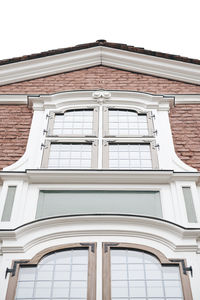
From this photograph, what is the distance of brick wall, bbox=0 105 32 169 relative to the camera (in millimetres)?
8273

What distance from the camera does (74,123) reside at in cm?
927

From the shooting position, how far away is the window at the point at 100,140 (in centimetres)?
816

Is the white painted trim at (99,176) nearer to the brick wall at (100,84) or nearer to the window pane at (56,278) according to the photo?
the window pane at (56,278)

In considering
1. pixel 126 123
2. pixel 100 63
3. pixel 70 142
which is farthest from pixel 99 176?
pixel 100 63

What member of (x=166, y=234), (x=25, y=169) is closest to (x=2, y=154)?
(x=25, y=169)

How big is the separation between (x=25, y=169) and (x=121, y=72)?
4.45m

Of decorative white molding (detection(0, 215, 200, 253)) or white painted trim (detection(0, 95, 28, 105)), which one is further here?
white painted trim (detection(0, 95, 28, 105))

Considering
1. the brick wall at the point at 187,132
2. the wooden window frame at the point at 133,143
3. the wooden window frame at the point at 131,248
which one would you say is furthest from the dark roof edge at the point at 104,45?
the wooden window frame at the point at 131,248

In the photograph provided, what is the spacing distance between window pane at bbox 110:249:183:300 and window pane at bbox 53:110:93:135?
3298mm

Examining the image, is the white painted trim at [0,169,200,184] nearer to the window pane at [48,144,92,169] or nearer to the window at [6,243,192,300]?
the window pane at [48,144,92,169]

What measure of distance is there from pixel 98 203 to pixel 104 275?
1.47 m

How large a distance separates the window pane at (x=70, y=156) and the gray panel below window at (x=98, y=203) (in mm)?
903

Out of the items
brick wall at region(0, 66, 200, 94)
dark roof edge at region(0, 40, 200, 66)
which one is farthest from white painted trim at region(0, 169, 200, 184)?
dark roof edge at region(0, 40, 200, 66)

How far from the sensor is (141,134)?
8.93 metres
